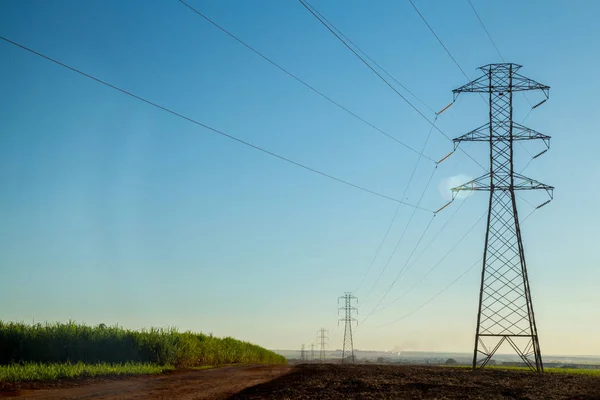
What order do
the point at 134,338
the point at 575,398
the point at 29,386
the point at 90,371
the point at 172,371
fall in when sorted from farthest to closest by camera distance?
the point at 134,338, the point at 172,371, the point at 90,371, the point at 29,386, the point at 575,398

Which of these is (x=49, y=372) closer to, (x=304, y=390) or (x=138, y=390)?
(x=138, y=390)

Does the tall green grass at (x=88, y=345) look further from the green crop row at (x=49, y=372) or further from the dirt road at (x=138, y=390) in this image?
the dirt road at (x=138, y=390)

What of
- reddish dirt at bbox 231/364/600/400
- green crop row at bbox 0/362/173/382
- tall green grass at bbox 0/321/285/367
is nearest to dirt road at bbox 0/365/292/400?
reddish dirt at bbox 231/364/600/400

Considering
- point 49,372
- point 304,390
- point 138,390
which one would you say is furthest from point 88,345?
point 304,390

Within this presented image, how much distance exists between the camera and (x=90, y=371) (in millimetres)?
25391

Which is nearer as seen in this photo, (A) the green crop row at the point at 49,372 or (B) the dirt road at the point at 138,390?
(B) the dirt road at the point at 138,390

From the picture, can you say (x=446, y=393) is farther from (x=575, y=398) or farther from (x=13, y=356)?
(x=13, y=356)

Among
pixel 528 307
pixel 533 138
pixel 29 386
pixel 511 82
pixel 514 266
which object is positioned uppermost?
pixel 511 82

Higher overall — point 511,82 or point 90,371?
point 511,82

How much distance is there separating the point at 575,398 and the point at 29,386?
60.8 feet

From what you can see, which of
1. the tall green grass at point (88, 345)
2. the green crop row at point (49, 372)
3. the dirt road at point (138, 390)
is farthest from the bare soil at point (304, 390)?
the tall green grass at point (88, 345)

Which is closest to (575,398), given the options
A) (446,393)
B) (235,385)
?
(446,393)

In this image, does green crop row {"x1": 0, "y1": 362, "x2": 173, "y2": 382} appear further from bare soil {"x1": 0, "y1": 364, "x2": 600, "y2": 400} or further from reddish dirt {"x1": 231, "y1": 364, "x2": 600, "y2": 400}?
reddish dirt {"x1": 231, "y1": 364, "x2": 600, "y2": 400}

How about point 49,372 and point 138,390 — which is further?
point 49,372
